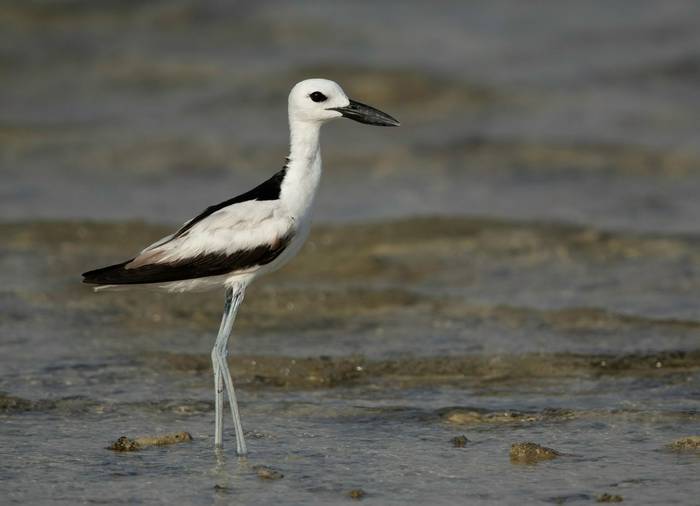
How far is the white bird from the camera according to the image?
7.80 metres

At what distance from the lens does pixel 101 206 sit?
1536cm

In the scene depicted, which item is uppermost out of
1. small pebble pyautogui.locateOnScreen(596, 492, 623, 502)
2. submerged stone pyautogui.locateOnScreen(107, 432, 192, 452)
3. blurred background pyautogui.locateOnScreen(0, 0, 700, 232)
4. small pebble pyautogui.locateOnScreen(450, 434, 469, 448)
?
blurred background pyautogui.locateOnScreen(0, 0, 700, 232)

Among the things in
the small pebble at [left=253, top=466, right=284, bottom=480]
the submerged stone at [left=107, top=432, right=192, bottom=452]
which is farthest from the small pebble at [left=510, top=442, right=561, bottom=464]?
the submerged stone at [left=107, top=432, right=192, bottom=452]

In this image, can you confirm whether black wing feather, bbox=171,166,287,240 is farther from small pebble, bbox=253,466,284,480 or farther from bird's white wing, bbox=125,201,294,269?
small pebble, bbox=253,466,284,480

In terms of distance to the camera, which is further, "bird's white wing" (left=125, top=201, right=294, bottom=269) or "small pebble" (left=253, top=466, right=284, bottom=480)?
"bird's white wing" (left=125, top=201, right=294, bottom=269)

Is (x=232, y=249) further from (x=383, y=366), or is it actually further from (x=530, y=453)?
(x=383, y=366)

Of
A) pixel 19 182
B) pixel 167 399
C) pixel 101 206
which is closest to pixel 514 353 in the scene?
pixel 167 399

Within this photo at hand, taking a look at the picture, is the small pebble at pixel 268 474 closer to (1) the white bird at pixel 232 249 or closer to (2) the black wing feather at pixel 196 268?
(1) the white bird at pixel 232 249

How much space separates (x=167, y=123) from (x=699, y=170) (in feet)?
25.4

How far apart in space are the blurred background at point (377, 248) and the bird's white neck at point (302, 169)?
1.41 m

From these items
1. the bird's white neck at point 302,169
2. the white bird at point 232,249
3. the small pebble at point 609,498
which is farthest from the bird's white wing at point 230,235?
the small pebble at point 609,498

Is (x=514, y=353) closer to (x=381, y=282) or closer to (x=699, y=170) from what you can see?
(x=381, y=282)

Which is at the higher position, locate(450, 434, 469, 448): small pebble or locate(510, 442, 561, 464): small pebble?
locate(450, 434, 469, 448): small pebble

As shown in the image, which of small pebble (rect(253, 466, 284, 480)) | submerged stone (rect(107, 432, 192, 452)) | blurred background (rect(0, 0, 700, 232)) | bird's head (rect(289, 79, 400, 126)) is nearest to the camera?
small pebble (rect(253, 466, 284, 480))
